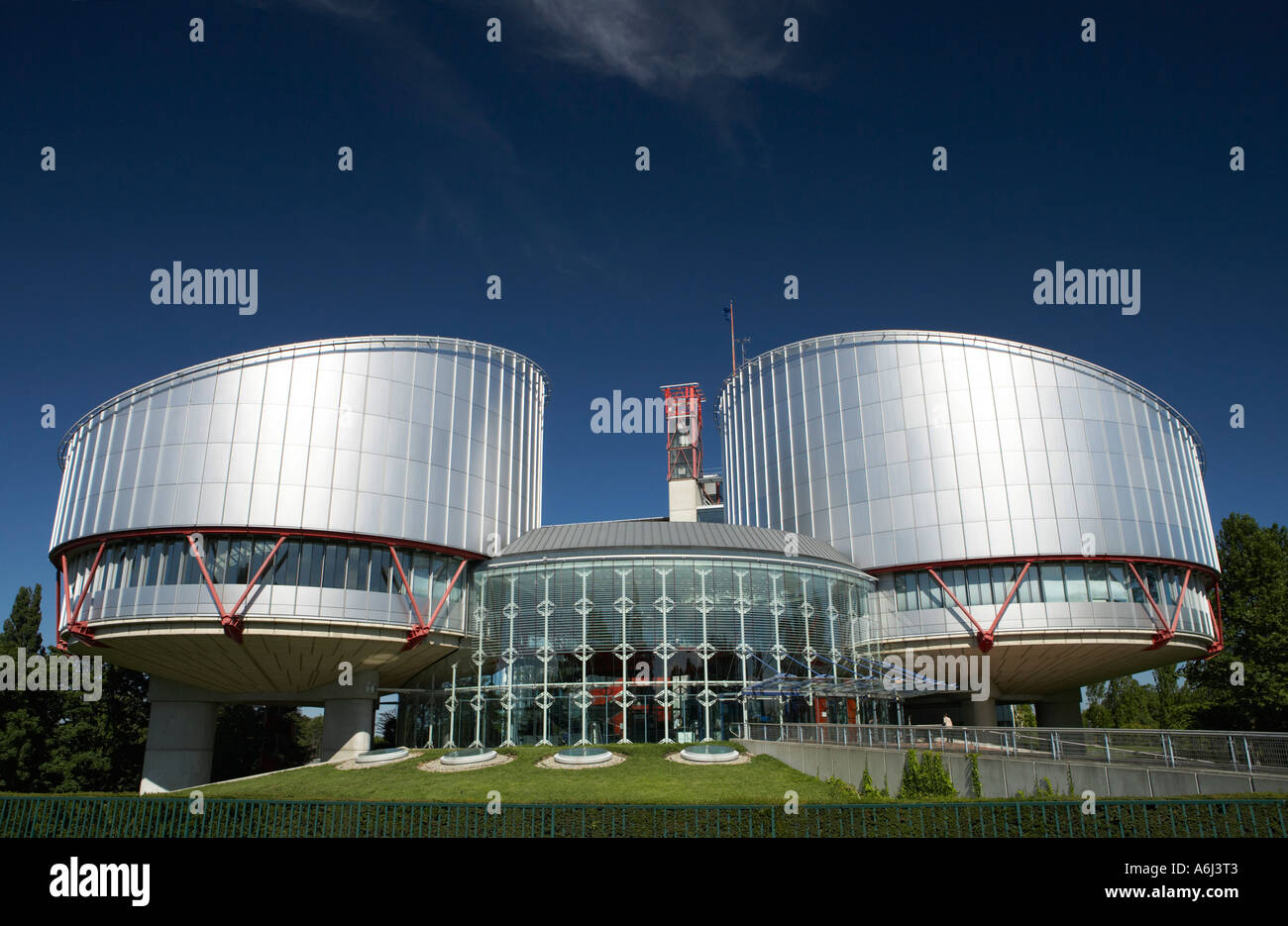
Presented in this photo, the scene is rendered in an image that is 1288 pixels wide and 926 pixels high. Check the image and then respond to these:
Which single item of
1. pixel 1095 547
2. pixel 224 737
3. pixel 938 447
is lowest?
pixel 224 737

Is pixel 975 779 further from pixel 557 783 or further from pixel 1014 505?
pixel 1014 505

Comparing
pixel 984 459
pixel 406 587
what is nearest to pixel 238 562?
pixel 406 587

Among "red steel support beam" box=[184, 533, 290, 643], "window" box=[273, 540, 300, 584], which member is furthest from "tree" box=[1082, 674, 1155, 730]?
"red steel support beam" box=[184, 533, 290, 643]

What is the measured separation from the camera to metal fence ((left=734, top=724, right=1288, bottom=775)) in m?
17.6

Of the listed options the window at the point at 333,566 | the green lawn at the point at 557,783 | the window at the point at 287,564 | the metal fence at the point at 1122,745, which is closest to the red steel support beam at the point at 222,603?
the window at the point at 287,564

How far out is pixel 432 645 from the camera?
47094mm

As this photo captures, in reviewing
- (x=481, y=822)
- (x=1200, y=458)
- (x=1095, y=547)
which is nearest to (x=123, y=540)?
(x=481, y=822)

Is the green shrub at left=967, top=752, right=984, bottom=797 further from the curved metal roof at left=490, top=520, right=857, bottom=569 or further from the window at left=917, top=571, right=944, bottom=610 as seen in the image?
the window at left=917, top=571, right=944, bottom=610

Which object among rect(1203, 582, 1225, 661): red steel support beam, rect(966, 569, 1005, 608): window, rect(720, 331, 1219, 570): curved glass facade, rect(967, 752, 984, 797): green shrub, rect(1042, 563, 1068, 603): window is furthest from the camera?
rect(1203, 582, 1225, 661): red steel support beam

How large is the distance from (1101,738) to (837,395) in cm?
4165

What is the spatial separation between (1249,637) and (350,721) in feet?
194

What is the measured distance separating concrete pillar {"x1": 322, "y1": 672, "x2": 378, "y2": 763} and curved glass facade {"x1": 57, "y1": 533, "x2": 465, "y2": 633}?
20.6ft

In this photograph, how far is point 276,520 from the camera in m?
42.1
